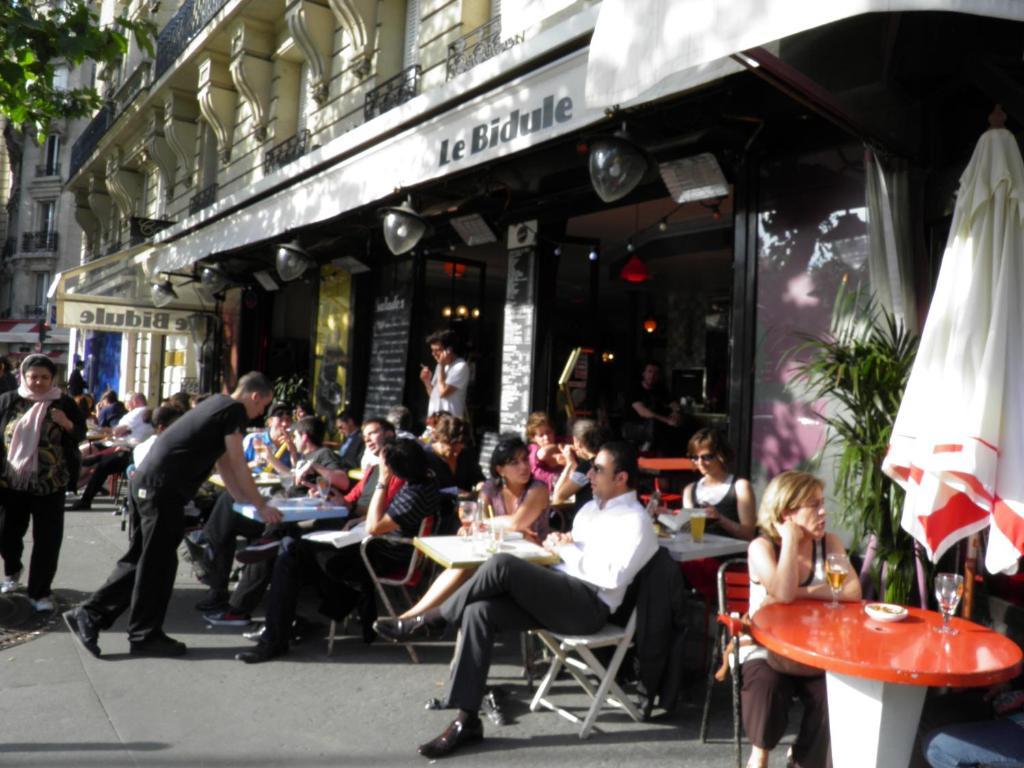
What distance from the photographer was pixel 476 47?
32.1ft

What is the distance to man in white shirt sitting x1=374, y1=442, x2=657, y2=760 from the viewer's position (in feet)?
13.4

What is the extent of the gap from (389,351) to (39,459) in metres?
5.38

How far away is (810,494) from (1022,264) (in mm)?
1285

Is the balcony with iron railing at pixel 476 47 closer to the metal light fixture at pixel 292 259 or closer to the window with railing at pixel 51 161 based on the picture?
the metal light fixture at pixel 292 259

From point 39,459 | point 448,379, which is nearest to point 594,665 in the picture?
point 39,459

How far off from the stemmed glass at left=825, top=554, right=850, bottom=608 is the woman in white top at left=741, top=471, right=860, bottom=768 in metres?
0.05

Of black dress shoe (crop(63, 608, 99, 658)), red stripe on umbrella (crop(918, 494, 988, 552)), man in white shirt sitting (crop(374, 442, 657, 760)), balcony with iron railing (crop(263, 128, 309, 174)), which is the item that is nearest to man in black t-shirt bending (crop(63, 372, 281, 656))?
black dress shoe (crop(63, 608, 99, 658))

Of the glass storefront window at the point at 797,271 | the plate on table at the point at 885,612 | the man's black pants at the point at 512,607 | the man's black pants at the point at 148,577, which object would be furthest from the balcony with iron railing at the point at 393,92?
the plate on table at the point at 885,612

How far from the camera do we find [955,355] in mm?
3582

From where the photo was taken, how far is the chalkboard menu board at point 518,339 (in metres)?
8.95

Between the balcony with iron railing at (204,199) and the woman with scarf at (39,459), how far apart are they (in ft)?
38.5

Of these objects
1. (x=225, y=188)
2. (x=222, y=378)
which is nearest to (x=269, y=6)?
(x=225, y=188)

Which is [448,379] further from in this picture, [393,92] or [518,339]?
[393,92]

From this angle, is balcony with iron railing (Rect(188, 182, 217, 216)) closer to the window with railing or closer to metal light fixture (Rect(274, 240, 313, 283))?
metal light fixture (Rect(274, 240, 313, 283))
